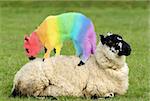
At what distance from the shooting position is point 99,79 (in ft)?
32.0

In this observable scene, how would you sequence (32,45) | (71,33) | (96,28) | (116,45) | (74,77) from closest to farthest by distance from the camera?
(116,45)
(74,77)
(71,33)
(32,45)
(96,28)

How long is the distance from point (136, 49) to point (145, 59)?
9.14ft

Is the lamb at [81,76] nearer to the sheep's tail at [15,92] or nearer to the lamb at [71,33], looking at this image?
the sheep's tail at [15,92]

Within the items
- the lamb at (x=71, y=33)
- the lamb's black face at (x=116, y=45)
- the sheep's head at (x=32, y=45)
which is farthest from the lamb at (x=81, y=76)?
the sheep's head at (x=32, y=45)

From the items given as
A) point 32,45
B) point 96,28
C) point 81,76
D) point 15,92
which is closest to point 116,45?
point 81,76

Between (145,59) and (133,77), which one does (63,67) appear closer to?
(133,77)

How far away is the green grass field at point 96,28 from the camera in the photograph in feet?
36.1

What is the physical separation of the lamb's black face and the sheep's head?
1212 mm

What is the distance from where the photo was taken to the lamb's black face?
948cm

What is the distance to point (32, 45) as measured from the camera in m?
10.2

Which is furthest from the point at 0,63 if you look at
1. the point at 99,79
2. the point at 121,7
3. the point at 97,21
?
the point at 121,7

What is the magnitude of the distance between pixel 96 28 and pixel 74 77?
1495cm

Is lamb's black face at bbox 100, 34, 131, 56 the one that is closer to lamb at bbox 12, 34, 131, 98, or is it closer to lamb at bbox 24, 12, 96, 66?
lamb at bbox 12, 34, 131, 98

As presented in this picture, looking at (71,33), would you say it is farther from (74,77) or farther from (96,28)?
(96,28)
